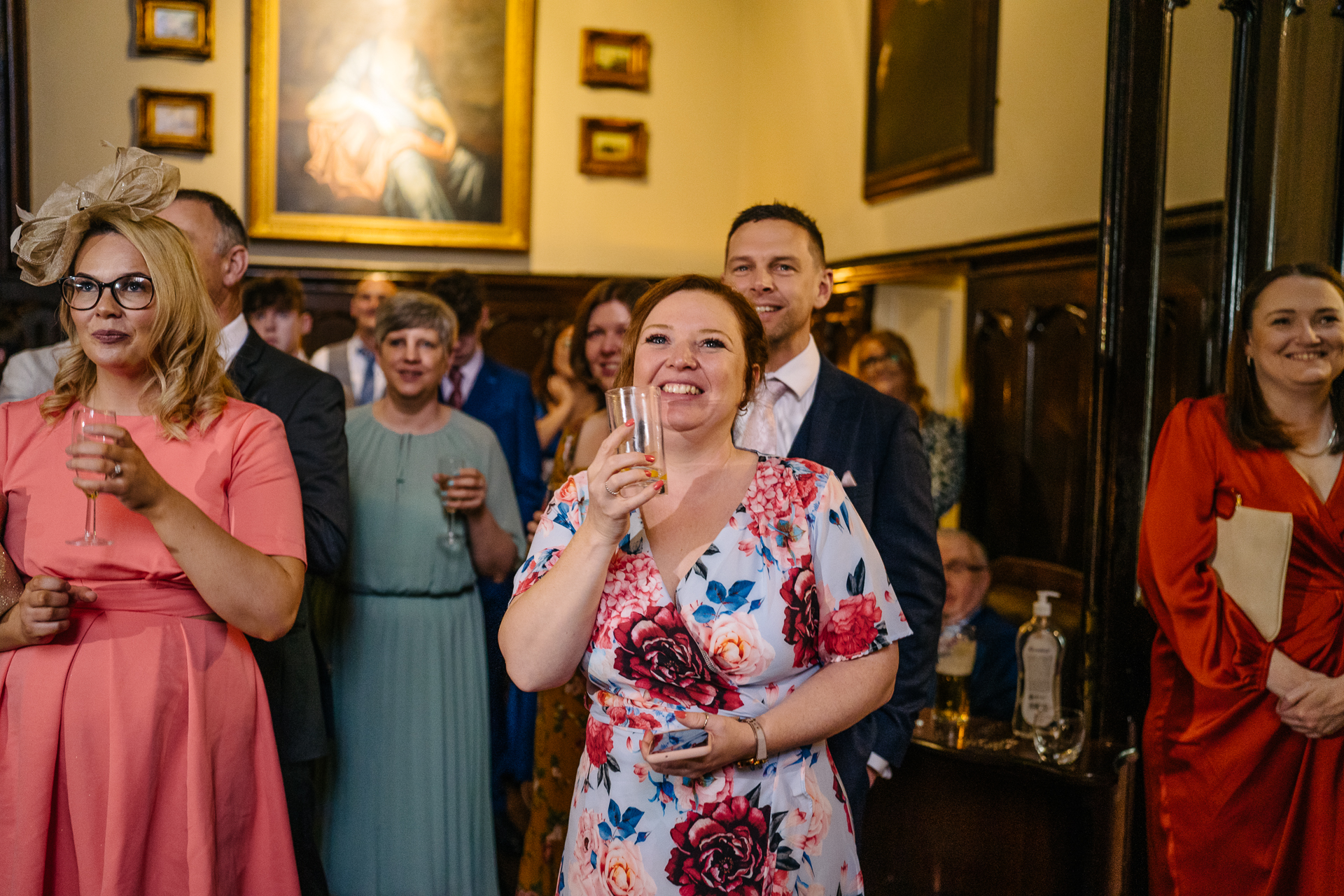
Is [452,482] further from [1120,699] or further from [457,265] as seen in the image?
[457,265]

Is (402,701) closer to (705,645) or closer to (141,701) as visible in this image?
(141,701)

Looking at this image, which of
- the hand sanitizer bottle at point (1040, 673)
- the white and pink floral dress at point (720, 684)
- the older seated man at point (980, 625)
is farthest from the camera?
the older seated man at point (980, 625)

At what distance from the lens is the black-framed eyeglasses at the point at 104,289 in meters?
1.76

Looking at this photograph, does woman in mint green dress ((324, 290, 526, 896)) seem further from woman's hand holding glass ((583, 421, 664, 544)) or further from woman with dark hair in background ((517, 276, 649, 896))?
woman's hand holding glass ((583, 421, 664, 544))

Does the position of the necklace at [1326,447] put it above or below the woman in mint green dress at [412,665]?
above

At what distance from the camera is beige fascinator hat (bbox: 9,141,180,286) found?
1782 mm

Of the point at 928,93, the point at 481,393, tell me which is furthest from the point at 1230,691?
the point at 928,93

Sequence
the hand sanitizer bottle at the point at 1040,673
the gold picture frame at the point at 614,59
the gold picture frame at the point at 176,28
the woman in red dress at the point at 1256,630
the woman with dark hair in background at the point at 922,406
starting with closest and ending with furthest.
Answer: the woman in red dress at the point at 1256,630, the hand sanitizer bottle at the point at 1040,673, the woman with dark hair in background at the point at 922,406, the gold picture frame at the point at 176,28, the gold picture frame at the point at 614,59

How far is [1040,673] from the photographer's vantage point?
2.71 m

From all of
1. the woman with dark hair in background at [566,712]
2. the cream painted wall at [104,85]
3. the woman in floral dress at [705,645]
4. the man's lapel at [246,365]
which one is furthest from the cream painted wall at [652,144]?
the woman in floral dress at [705,645]

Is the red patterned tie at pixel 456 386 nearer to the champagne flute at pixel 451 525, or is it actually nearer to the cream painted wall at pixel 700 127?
the champagne flute at pixel 451 525

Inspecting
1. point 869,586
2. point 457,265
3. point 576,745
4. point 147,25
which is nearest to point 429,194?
point 457,265

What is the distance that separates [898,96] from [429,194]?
2785mm

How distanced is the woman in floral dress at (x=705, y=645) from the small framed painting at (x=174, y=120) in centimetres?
537
